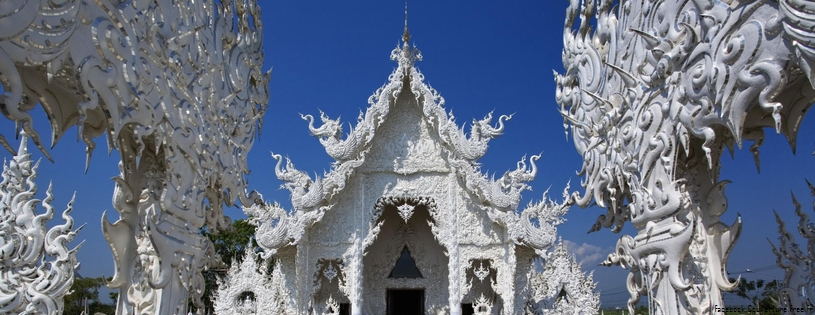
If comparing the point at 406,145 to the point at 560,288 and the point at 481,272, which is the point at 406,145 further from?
the point at 560,288

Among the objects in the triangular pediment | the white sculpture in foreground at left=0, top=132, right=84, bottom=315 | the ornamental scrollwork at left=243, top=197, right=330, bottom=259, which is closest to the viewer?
the white sculpture in foreground at left=0, top=132, right=84, bottom=315

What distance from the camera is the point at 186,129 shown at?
4926mm

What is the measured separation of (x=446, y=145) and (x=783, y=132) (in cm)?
663

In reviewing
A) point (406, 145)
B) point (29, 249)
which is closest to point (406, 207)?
point (406, 145)

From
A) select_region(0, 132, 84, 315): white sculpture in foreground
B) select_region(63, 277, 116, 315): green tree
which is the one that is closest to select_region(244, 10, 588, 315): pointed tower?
select_region(0, 132, 84, 315): white sculpture in foreground

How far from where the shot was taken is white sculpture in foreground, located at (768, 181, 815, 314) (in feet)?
14.0

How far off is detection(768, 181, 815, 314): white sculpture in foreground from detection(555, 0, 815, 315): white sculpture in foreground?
59 cm

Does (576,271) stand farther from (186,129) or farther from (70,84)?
(70,84)

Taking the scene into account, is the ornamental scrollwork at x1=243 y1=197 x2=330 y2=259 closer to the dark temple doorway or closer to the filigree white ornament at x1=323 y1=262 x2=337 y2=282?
the filigree white ornament at x1=323 y1=262 x2=337 y2=282

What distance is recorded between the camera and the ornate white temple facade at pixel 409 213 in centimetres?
955

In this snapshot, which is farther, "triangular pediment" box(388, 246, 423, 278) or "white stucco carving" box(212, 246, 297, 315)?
"triangular pediment" box(388, 246, 423, 278)

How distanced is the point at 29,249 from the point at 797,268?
7622 mm

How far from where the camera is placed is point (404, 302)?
1212 cm

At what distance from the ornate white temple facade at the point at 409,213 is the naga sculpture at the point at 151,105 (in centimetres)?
345
